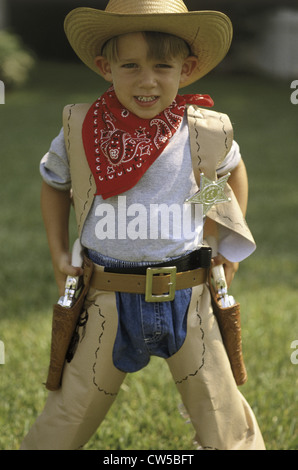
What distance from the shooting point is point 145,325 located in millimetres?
2072

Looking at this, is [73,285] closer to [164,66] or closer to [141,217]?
[141,217]

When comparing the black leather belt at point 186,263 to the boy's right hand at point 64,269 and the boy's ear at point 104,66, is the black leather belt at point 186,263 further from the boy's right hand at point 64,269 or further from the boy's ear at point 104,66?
the boy's ear at point 104,66

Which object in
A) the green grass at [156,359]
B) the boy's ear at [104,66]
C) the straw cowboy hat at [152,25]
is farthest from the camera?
the green grass at [156,359]

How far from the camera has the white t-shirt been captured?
2033mm

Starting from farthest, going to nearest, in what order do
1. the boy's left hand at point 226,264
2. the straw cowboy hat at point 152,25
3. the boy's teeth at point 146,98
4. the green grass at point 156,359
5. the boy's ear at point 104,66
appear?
1. the green grass at point 156,359
2. the boy's left hand at point 226,264
3. the boy's ear at point 104,66
4. the boy's teeth at point 146,98
5. the straw cowboy hat at point 152,25

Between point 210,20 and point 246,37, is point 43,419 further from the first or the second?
point 246,37

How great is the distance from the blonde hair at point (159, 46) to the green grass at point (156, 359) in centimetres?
168

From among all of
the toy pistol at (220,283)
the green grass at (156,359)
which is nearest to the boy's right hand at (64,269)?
the toy pistol at (220,283)

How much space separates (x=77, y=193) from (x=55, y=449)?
906 mm

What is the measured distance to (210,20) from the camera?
6.48 feet

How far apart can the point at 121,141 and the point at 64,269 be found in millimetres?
510

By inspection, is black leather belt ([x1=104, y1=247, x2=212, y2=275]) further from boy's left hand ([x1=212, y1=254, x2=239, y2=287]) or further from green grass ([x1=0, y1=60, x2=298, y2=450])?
green grass ([x1=0, y1=60, x2=298, y2=450])

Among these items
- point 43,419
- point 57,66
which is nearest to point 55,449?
point 43,419

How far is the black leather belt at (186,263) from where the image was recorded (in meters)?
2.08
